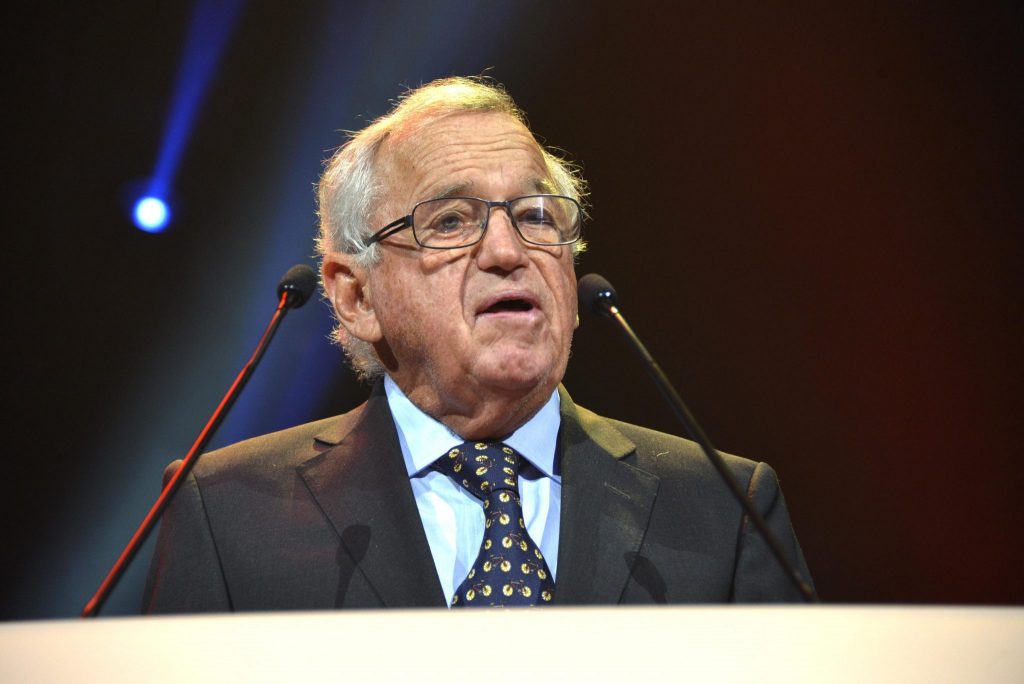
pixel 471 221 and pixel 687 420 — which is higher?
pixel 471 221

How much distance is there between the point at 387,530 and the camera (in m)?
1.64

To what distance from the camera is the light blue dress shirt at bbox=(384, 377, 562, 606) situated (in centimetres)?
167

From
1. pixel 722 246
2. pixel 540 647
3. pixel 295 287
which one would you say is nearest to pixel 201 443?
pixel 295 287

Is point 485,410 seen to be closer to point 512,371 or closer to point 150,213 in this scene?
point 512,371

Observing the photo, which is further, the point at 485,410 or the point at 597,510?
the point at 485,410

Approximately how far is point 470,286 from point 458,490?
1.24ft

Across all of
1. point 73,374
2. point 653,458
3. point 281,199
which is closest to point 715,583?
point 653,458

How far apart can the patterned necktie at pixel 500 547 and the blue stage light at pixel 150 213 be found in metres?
1.07

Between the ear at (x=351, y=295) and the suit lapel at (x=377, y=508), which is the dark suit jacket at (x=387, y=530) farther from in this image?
the ear at (x=351, y=295)

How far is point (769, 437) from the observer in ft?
8.36

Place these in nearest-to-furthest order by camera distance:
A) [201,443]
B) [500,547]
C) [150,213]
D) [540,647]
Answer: [540,647]
[201,443]
[500,547]
[150,213]

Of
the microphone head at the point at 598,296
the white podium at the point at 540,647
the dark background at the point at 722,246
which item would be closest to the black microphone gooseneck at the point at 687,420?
the microphone head at the point at 598,296

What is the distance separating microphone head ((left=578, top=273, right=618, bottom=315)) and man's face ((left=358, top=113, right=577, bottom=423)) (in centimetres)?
17

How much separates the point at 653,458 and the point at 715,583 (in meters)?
0.31
